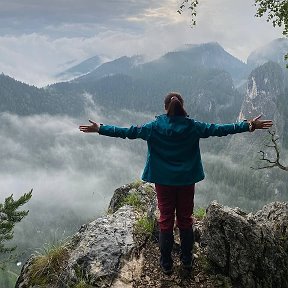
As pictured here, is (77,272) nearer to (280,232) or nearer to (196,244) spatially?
(196,244)

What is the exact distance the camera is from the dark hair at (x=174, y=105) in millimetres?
6922

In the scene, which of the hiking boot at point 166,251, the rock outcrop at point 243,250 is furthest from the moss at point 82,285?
the rock outcrop at point 243,250

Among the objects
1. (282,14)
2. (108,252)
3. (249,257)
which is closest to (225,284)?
(249,257)

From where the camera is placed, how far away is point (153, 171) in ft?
23.4

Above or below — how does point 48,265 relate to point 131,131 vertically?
below

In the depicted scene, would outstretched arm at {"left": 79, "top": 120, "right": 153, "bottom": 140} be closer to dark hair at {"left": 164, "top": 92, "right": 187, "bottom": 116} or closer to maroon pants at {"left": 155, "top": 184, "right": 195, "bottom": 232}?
dark hair at {"left": 164, "top": 92, "right": 187, "bottom": 116}

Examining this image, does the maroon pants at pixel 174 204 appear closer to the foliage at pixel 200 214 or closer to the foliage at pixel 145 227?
the foliage at pixel 145 227

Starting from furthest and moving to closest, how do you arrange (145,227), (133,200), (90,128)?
1. (133,200)
2. (145,227)
3. (90,128)

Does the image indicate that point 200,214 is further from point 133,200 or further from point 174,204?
point 174,204

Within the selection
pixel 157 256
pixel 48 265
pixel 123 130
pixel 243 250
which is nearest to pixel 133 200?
pixel 157 256

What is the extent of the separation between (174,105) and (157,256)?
2.91m

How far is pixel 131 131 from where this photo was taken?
7.08 meters

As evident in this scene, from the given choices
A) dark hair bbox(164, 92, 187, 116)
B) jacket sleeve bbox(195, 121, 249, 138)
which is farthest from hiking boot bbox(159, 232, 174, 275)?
dark hair bbox(164, 92, 187, 116)

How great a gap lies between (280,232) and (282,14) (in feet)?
18.3
